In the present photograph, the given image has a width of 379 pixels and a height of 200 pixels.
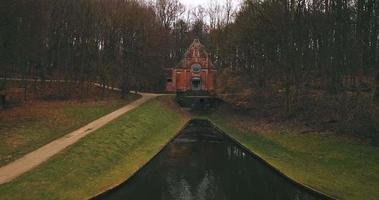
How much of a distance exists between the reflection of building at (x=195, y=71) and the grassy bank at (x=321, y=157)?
30936 millimetres

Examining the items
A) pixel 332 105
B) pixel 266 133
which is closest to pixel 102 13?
pixel 266 133

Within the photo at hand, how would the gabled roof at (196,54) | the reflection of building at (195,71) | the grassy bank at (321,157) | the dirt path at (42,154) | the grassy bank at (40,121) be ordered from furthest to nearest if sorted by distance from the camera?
the gabled roof at (196,54), the reflection of building at (195,71), the grassy bank at (40,121), the dirt path at (42,154), the grassy bank at (321,157)

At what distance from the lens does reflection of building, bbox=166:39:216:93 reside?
218 feet

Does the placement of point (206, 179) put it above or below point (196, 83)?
below

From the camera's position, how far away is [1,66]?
109 feet

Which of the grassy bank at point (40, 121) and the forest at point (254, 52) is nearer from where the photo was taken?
the grassy bank at point (40, 121)

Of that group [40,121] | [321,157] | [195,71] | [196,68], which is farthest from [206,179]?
[196,68]

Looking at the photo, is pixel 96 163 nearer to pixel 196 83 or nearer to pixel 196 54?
pixel 196 83

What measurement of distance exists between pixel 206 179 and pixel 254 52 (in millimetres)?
31086

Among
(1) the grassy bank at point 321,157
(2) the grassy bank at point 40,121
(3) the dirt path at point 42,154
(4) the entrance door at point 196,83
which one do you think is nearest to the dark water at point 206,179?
(1) the grassy bank at point 321,157

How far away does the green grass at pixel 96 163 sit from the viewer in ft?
53.1

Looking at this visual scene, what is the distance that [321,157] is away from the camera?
926 inches

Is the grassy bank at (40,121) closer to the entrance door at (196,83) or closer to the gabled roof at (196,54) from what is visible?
the entrance door at (196,83)

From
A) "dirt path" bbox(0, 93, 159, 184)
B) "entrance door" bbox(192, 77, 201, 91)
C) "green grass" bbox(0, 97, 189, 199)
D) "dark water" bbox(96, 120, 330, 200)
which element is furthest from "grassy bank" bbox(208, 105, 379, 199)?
"entrance door" bbox(192, 77, 201, 91)
